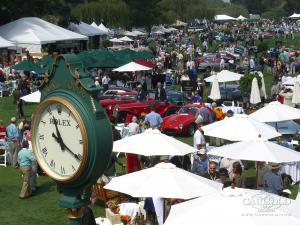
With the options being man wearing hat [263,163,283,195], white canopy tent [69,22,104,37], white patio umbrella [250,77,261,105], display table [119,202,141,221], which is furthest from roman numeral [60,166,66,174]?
white canopy tent [69,22,104,37]

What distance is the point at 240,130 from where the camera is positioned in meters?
14.9

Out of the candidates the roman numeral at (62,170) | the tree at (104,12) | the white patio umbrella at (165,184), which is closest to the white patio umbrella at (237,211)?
the white patio umbrella at (165,184)

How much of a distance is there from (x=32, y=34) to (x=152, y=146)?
110 feet

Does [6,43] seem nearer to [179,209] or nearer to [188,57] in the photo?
[188,57]

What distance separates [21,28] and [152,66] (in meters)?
17.1

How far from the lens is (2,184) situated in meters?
15.0

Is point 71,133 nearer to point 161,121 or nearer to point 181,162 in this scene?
point 181,162

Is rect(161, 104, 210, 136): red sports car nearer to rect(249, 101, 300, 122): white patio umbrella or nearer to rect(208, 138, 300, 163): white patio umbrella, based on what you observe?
rect(249, 101, 300, 122): white patio umbrella

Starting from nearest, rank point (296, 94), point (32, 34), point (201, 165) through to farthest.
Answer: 1. point (201, 165)
2. point (296, 94)
3. point (32, 34)

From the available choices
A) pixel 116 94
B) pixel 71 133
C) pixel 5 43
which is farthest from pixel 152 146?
pixel 5 43

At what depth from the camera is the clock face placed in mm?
4898

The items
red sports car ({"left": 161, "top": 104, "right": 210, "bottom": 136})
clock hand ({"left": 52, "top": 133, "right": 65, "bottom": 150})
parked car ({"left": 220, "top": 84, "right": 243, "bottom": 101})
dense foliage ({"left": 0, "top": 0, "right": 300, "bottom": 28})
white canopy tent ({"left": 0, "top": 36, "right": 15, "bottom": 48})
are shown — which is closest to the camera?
clock hand ({"left": 52, "top": 133, "right": 65, "bottom": 150})

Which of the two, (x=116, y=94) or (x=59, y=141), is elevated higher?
(x=59, y=141)

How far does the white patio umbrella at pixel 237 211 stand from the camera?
699cm
